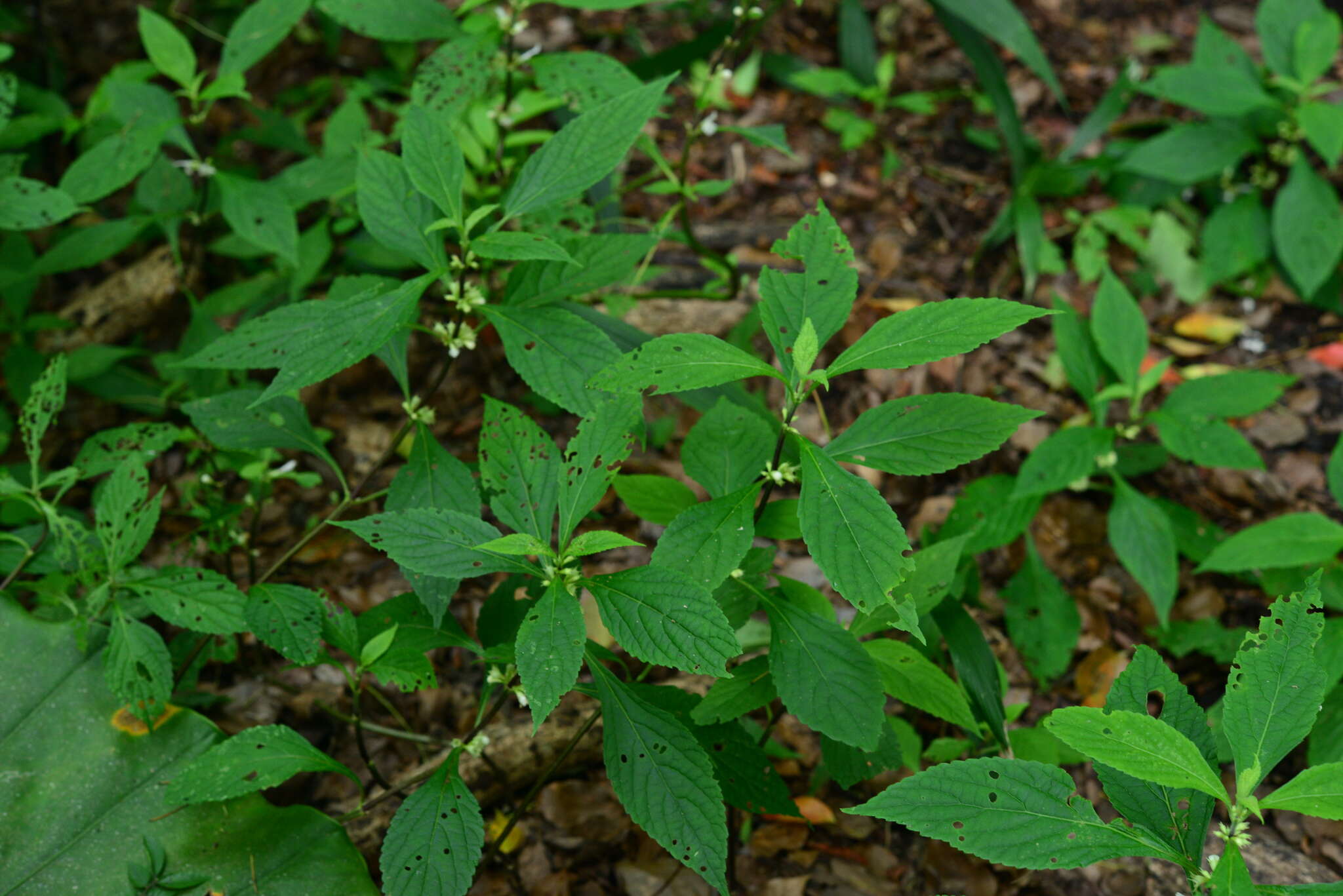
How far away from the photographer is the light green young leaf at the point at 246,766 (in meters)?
1.65

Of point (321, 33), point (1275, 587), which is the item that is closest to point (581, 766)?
point (1275, 587)

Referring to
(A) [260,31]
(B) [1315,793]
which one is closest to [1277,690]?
(B) [1315,793]

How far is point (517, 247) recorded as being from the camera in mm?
1676

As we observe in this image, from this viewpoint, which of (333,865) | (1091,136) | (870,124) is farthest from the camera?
(870,124)

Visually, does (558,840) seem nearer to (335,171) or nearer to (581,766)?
(581,766)

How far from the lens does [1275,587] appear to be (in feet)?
7.95

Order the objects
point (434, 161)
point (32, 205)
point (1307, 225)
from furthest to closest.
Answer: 1. point (1307, 225)
2. point (32, 205)
3. point (434, 161)

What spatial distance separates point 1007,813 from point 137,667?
1.60m

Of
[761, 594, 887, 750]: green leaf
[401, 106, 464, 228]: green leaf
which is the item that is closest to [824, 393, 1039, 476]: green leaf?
[761, 594, 887, 750]: green leaf

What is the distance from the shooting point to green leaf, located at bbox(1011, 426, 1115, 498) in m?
2.37

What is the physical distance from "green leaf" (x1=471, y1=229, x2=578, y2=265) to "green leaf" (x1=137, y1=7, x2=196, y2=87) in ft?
4.22

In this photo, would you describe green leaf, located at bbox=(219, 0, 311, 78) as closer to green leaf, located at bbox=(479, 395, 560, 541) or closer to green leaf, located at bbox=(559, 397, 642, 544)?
green leaf, located at bbox=(479, 395, 560, 541)

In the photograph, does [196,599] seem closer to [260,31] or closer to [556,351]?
[556,351]

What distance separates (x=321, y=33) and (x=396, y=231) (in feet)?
8.31
